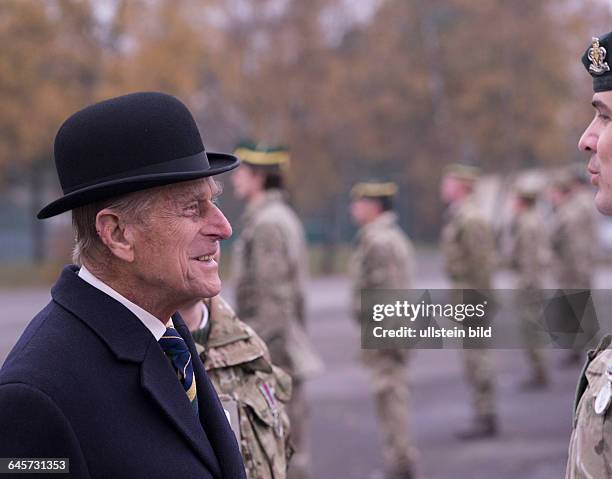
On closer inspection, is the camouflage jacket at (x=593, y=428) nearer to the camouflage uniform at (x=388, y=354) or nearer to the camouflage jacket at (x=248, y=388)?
the camouflage jacket at (x=248, y=388)

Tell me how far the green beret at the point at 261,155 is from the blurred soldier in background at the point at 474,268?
8.53 ft

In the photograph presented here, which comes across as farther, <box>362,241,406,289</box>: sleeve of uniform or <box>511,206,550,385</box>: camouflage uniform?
<box>511,206,550,385</box>: camouflage uniform

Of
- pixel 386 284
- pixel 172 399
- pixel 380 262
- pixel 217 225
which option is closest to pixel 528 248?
pixel 380 262

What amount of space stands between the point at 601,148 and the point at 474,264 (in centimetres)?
611

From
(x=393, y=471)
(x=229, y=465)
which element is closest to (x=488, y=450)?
(x=393, y=471)

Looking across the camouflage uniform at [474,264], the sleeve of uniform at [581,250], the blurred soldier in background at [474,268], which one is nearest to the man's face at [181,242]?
the blurred soldier in background at [474,268]

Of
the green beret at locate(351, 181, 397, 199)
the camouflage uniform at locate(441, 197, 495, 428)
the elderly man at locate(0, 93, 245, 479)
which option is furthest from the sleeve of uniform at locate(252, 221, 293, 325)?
the elderly man at locate(0, 93, 245, 479)

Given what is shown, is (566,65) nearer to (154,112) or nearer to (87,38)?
(87,38)

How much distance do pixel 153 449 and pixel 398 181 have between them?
30708 millimetres

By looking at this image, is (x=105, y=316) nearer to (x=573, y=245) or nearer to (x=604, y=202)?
(x=604, y=202)

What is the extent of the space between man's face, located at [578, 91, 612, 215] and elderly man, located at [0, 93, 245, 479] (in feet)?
3.07

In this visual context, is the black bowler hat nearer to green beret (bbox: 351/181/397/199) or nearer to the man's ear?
the man's ear

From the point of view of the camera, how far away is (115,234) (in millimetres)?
2186

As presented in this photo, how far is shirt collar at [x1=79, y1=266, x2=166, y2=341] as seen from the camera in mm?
2201
